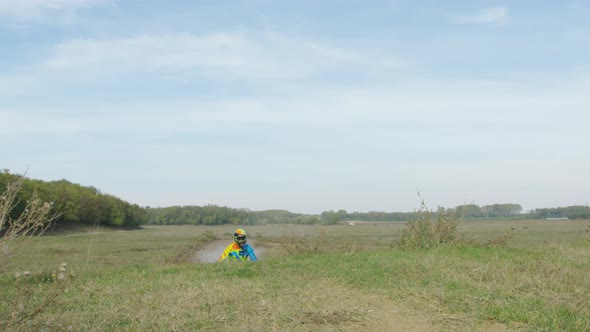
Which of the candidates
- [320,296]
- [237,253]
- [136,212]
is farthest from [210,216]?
[320,296]

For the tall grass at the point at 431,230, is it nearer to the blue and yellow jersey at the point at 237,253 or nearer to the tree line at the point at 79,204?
the blue and yellow jersey at the point at 237,253

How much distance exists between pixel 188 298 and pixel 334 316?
171cm

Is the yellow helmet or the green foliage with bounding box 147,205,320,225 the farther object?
the green foliage with bounding box 147,205,320,225

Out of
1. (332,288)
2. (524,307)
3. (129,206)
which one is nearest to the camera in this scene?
(524,307)

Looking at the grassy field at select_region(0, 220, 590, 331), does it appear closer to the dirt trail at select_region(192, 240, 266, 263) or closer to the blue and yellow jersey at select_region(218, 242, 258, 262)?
the blue and yellow jersey at select_region(218, 242, 258, 262)

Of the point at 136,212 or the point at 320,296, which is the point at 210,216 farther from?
the point at 320,296

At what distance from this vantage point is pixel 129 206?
2249 inches

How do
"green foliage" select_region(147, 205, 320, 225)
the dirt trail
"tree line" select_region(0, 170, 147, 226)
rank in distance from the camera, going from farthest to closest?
"green foliage" select_region(147, 205, 320, 225), "tree line" select_region(0, 170, 147, 226), the dirt trail

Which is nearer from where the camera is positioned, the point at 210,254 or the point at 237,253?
the point at 237,253

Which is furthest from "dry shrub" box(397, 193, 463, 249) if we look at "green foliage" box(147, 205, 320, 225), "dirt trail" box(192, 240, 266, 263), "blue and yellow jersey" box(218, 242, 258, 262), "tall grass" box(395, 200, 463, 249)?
"green foliage" box(147, 205, 320, 225)

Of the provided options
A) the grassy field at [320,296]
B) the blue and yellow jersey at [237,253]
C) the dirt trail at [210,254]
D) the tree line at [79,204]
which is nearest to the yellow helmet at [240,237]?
the blue and yellow jersey at [237,253]

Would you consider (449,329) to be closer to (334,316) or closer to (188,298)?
(334,316)

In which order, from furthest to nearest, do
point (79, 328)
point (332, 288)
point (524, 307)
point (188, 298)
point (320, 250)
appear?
point (320, 250) < point (332, 288) < point (188, 298) < point (524, 307) < point (79, 328)

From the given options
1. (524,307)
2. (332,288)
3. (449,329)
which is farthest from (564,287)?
(332,288)
